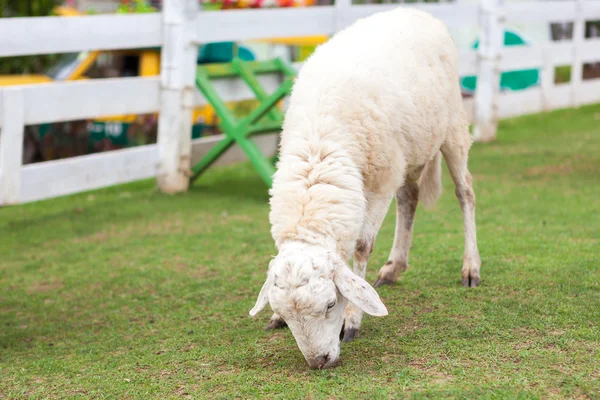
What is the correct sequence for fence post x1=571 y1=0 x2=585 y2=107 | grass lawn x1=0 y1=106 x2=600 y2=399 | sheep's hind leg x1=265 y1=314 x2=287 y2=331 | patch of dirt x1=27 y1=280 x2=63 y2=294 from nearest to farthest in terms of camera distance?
grass lawn x1=0 y1=106 x2=600 y2=399 < sheep's hind leg x1=265 y1=314 x2=287 y2=331 < patch of dirt x1=27 y1=280 x2=63 y2=294 < fence post x1=571 y1=0 x2=585 y2=107

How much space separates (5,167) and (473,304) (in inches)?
155

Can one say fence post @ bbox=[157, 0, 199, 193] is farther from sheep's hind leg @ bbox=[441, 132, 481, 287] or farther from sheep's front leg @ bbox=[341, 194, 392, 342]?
sheep's front leg @ bbox=[341, 194, 392, 342]

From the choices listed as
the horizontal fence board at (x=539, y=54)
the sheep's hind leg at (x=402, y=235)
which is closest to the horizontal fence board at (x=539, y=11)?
the horizontal fence board at (x=539, y=54)

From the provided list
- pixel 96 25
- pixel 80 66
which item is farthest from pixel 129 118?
pixel 96 25

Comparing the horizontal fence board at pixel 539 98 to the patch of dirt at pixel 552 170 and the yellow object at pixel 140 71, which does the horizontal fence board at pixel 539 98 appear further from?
the yellow object at pixel 140 71

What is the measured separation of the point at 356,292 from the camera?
367cm

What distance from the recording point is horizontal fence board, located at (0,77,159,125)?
6953 mm

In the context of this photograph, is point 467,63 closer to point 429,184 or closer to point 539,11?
point 539,11

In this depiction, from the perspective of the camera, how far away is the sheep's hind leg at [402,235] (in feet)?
16.6

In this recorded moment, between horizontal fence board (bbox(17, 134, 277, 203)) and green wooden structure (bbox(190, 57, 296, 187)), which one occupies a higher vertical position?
green wooden structure (bbox(190, 57, 296, 187))

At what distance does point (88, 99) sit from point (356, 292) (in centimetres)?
440

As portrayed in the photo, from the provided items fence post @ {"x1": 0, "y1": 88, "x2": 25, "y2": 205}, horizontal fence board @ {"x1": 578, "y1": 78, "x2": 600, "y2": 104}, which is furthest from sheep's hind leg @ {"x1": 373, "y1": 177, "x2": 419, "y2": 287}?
horizontal fence board @ {"x1": 578, "y1": 78, "x2": 600, "y2": 104}

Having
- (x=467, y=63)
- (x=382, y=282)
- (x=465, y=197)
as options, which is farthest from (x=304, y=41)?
(x=382, y=282)

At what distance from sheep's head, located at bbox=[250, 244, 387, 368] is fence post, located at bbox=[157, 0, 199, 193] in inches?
178
